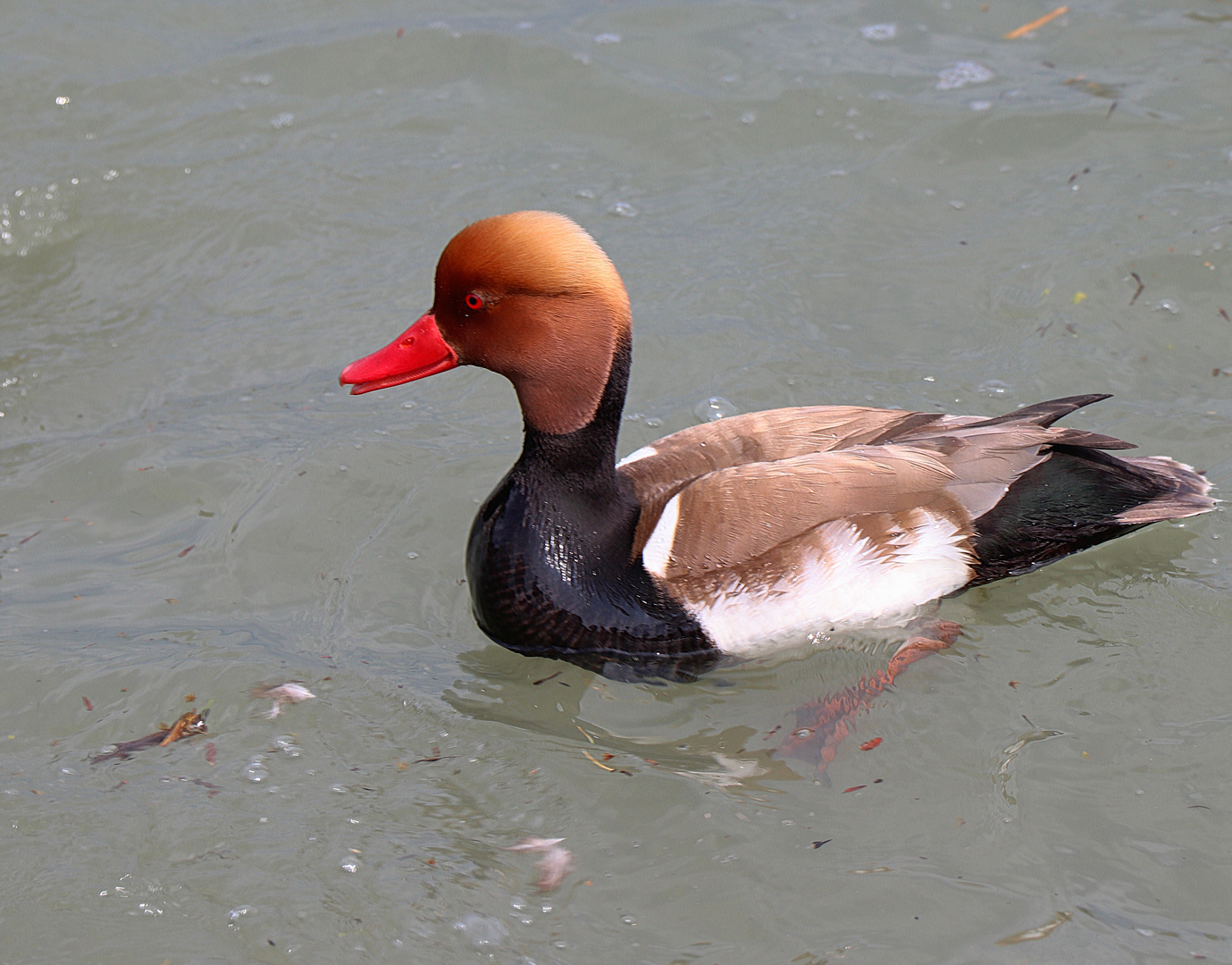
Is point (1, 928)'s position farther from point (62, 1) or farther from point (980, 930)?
point (62, 1)

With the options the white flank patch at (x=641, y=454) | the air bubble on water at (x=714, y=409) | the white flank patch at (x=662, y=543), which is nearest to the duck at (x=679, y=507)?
the white flank patch at (x=662, y=543)

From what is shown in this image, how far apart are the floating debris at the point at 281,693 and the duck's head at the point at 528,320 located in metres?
0.98

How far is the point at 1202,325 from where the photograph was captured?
5.55 meters

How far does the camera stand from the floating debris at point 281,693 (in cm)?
399

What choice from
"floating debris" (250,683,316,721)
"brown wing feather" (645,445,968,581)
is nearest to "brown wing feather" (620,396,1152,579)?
"brown wing feather" (645,445,968,581)

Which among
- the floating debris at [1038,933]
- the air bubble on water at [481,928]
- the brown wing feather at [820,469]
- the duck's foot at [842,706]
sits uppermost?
the brown wing feather at [820,469]

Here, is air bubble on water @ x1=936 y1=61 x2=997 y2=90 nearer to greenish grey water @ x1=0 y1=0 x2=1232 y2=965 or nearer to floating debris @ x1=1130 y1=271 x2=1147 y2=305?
greenish grey water @ x1=0 y1=0 x2=1232 y2=965

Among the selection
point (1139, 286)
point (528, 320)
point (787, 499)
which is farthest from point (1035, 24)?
point (528, 320)

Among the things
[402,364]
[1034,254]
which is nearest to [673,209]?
[1034,254]

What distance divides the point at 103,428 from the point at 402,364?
2006mm

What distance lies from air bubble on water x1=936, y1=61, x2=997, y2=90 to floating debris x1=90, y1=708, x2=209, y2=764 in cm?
531

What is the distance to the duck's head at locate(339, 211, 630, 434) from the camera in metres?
3.73

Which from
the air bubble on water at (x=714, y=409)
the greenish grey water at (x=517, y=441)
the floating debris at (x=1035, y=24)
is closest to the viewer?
the greenish grey water at (x=517, y=441)

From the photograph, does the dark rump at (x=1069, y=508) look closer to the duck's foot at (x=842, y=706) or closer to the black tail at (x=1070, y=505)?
the black tail at (x=1070, y=505)
